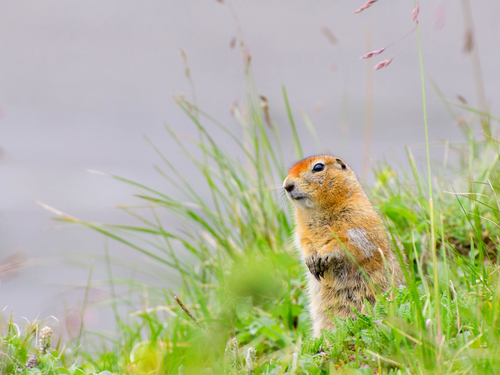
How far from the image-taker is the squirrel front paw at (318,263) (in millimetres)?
3027

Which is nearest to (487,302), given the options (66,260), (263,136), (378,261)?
(378,261)

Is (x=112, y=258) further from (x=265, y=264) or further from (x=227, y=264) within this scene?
(x=265, y=264)

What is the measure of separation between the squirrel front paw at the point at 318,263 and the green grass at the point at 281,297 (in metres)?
0.41

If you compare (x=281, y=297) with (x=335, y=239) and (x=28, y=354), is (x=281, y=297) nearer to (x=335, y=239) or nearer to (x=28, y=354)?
(x=335, y=239)

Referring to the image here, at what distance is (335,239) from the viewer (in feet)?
10.1

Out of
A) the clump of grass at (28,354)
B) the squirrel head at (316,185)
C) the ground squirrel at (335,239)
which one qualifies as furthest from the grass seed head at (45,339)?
the squirrel head at (316,185)

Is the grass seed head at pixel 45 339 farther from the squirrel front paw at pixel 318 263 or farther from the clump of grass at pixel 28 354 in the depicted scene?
the squirrel front paw at pixel 318 263

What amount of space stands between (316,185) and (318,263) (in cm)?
54

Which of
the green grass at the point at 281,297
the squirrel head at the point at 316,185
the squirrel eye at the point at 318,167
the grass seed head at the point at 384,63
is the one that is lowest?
the green grass at the point at 281,297

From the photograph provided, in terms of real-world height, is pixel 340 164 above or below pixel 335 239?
above

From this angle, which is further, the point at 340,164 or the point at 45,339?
the point at 340,164

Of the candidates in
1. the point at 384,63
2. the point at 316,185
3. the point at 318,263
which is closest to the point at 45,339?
the point at 318,263

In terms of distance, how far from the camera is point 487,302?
2.13 metres

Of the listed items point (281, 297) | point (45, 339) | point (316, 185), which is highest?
point (316, 185)
